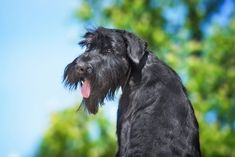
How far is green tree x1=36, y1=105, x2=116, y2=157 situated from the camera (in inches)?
851

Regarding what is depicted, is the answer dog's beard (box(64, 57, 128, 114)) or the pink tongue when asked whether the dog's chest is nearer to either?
dog's beard (box(64, 57, 128, 114))

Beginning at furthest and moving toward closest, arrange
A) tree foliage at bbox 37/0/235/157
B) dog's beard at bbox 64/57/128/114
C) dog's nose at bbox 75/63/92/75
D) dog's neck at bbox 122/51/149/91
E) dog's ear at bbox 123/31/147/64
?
1. tree foliage at bbox 37/0/235/157
2. dog's neck at bbox 122/51/149/91
3. dog's ear at bbox 123/31/147/64
4. dog's beard at bbox 64/57/128/114
5. dog's nose at bbox 75/63/92/75

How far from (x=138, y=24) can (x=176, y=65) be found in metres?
2.05

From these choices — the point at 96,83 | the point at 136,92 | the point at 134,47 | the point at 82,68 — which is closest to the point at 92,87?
the point at 96,83

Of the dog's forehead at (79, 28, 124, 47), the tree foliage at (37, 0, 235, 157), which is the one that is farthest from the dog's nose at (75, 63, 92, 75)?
the tree foliage at (37, 0, 235, 157)

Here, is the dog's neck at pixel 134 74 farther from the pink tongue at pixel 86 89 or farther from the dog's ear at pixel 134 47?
the pink tongue at pixel 86 89

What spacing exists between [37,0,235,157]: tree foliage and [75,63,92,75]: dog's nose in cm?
1213

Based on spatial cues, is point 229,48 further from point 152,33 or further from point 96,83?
point 96,83

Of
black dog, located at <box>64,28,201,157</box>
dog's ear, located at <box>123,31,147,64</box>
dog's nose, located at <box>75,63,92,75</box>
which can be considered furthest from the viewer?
dog's ear, located at <box>123,31,147,64</box>

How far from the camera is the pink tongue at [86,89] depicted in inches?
297

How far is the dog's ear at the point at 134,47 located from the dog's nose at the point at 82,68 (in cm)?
49

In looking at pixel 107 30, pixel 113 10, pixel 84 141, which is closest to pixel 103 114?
pixel 84 141

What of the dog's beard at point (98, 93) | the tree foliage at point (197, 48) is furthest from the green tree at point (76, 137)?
the dog's beard at point (98, 93)

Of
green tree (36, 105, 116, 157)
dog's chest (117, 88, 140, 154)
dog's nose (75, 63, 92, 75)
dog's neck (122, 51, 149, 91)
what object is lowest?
dog's chest (117, 88, 140, 154)
